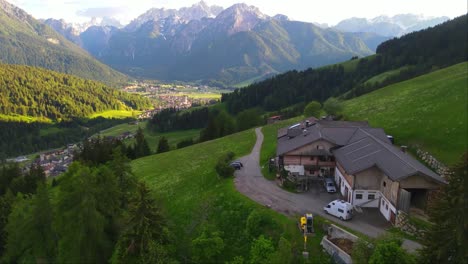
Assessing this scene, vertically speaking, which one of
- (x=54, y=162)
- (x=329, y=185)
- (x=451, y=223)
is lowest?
(x=54, y=162)

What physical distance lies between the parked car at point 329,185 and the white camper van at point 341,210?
809cm

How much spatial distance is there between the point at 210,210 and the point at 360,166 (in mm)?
20304

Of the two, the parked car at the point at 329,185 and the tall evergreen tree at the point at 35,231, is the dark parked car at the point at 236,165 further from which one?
the tall evergreen tree at the point at 35,231

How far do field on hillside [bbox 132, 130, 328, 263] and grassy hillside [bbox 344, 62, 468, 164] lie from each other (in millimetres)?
32052

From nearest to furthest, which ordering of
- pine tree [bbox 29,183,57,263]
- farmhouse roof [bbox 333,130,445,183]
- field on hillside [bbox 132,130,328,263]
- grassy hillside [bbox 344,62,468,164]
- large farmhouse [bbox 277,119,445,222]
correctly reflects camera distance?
field on hillside [bbox 132,130,328,263], large farmhouse [bbox 277,119,445,222], farmhouse roof [bbox 333,130,445,183], pine tree [bbox 29,183,57,263], grassy hillside [bbox 344,62,468,164]

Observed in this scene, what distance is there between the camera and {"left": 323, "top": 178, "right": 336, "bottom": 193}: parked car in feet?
168

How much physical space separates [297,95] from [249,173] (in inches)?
5576

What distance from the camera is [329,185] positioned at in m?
52.4

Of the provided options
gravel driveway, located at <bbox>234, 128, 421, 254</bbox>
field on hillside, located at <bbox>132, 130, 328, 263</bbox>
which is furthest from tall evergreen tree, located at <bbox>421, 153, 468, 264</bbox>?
field on hillside, located at <bbox>132, 130, 328, 263</bbox>

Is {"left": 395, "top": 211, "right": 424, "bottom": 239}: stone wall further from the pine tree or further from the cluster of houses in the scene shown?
the cluster of houses

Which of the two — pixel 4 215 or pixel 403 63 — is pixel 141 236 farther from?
pixel 403 63

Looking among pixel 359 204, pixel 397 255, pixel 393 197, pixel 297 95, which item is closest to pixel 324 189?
pixel 359 204

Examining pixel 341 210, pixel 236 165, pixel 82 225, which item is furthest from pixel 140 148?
pixel 341 210

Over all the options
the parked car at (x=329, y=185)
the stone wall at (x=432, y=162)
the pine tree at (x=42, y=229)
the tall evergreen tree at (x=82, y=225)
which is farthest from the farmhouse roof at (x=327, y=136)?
the pine tree at (x=42, y=229)
